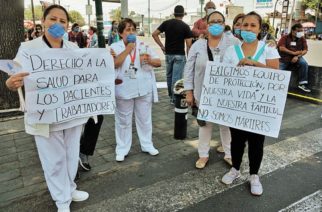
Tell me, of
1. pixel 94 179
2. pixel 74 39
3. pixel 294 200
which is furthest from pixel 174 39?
pixel 74 39

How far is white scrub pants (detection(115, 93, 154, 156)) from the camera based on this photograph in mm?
4062

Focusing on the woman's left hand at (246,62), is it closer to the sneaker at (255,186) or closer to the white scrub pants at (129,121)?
the sneaker at (255,186)

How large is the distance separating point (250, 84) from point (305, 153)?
5.97 feet

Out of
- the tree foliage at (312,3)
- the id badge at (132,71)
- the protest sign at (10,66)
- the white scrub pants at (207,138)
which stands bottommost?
the white scrub pants at (207,138)

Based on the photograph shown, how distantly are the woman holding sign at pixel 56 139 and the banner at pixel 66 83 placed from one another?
7 centimetres

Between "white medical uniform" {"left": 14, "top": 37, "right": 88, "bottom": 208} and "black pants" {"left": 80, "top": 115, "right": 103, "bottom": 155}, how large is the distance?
589 millimetres

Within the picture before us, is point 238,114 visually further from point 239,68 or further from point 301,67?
point 301,67

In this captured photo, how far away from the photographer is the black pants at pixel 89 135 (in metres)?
3.62

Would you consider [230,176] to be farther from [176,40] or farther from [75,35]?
[75,35]

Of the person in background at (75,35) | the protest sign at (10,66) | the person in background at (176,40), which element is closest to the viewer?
the protest sign at (10,66)

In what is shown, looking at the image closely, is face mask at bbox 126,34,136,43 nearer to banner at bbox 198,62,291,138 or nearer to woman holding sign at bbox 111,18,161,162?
woman holding sign at bbox 111,18,161,162

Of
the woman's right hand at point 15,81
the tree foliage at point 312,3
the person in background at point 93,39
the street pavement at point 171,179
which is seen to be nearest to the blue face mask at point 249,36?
the street pavement at point 171,179

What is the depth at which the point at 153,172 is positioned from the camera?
3.83 meters

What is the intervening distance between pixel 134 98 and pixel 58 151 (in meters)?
1.48
